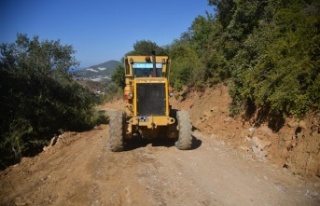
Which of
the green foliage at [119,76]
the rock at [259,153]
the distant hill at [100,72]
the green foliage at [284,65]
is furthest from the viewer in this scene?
the distant hill at [100,72]

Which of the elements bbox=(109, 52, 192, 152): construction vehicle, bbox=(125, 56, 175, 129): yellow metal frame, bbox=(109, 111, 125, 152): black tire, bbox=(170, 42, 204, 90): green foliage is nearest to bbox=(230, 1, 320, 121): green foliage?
bbox=(109, 52, 192, 152): construction vehicle

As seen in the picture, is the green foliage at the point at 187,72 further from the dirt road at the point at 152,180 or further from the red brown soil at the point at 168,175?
the dirt road at the point at 152,180

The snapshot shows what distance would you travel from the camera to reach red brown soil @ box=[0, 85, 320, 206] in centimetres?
666

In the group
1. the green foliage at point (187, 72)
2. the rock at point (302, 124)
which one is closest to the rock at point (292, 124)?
the rock at point (302, 124)

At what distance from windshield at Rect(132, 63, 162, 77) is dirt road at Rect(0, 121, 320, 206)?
2474 millimetres

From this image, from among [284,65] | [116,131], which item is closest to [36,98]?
[116,131]

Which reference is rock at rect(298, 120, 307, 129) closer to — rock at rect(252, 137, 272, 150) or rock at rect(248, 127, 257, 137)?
rock at rect(252, 137, 272, 150)

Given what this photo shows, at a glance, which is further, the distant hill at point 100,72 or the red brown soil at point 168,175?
the distant hill at point 100,72

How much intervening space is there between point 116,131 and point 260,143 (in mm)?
4619

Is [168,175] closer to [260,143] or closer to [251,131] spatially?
[260,143]

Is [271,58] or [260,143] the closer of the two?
[260,143]

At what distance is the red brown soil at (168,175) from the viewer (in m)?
6.66

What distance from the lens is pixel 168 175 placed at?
25.5ft

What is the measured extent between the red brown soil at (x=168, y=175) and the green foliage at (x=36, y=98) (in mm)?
907
